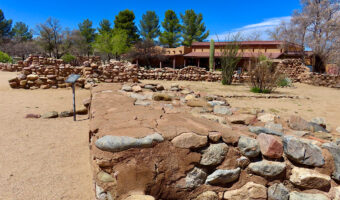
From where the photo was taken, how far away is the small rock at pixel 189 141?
1766 millimetres

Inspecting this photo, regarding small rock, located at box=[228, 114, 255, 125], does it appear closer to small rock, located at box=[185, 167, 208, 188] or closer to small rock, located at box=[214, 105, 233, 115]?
small rock, located at box=[214, 105, 233, 115]

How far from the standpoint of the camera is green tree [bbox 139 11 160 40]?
38375 millimetres

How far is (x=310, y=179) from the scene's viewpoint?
1758 millimetres

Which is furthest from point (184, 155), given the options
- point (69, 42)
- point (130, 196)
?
point (69, 42)

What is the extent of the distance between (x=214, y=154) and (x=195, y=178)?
0.83 ft

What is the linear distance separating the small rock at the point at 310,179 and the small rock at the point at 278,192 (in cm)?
10

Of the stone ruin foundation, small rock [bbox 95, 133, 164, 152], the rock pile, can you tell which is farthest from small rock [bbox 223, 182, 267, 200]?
the rock pile

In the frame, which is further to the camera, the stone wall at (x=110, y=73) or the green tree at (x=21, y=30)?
the green tree at (x=21, y=30)

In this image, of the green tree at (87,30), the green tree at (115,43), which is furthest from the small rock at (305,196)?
the green tree at (87,30)

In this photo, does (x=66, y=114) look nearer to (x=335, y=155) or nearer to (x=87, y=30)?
(x=335, y=155)

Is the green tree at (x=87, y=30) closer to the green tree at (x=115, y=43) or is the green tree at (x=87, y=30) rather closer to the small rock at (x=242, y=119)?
the green tree at (x=115, y=43)

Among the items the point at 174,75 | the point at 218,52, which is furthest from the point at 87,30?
the point at 174,75

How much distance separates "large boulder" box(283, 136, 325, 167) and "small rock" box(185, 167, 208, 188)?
757 millimetres

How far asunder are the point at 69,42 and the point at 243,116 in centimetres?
3414
